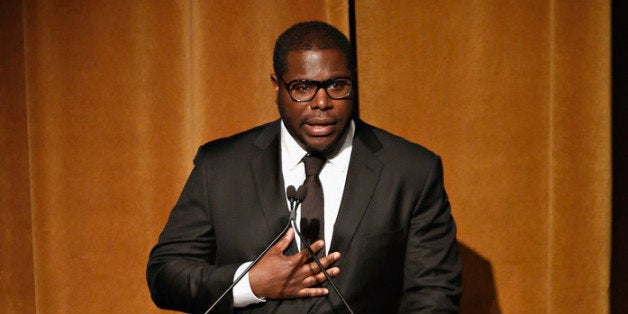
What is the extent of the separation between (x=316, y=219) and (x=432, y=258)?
27 centimetres

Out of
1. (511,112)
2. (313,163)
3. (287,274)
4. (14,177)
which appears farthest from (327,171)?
(14,177)

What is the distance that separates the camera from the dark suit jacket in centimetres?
151

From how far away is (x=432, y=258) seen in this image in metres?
1.53

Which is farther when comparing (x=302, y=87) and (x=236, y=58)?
(x=236, y=58)

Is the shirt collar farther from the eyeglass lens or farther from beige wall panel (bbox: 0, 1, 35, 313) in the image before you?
beige wall panel (bbox: 0, 1, 35, 313)

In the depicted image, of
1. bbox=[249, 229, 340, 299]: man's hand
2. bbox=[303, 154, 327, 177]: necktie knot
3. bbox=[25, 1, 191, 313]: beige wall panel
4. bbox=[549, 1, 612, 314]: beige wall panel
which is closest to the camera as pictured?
bbox=[249, 229, 340, 299]: man's hand

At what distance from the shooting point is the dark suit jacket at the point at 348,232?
4.97 feet

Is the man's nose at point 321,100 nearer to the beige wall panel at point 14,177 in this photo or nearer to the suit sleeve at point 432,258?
the suit sleeve at point 432,258

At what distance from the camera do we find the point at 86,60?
228cm

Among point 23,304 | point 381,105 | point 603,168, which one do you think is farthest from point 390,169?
point 23,304

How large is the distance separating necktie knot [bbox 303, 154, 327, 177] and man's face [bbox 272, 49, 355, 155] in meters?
0.03

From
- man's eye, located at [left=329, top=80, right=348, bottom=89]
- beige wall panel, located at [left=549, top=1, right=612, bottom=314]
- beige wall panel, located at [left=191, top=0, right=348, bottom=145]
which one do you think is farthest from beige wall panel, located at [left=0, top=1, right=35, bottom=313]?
beige wall panel, located at [left=549, top=1, right=612, bottom=314]

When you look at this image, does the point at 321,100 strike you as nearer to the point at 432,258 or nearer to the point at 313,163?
the point at 313,163
